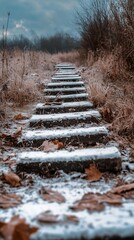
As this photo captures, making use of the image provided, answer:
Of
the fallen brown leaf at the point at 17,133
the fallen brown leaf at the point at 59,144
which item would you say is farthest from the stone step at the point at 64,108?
the fallen brown leaf at the point at 59,144

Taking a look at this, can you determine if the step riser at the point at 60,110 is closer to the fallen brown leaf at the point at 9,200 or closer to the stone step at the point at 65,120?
the stone step at the point at 65,120

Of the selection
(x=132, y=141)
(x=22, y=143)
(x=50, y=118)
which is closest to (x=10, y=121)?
(x=50, y=118)

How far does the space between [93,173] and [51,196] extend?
1.14 feet

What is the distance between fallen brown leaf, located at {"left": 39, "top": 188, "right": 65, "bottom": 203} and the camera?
1.49 m

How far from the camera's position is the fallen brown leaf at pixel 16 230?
1165 millimetres

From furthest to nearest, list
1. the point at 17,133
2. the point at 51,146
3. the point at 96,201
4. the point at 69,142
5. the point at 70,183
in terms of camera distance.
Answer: the point at 17,133
the point at 69,142
the point at 51,146
the point at 70,183
the point at 96,201

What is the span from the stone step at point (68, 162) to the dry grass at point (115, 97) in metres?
0.61

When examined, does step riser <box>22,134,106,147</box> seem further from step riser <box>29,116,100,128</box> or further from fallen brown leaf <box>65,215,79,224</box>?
fallen brown leaf <box>65,215,79,224</box>

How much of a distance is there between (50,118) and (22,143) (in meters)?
0.53

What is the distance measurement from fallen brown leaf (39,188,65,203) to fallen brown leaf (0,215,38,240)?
0.86 ft

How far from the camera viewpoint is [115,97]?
368 cm

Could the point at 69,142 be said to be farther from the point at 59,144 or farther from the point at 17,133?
the point at 17,133

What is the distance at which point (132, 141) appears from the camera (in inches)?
95.2

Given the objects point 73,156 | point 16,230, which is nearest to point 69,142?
point 73,156
